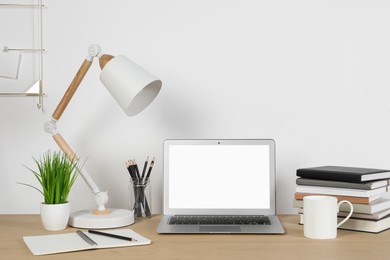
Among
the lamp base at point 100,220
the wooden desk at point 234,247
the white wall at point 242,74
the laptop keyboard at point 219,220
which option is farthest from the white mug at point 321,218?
the lamp base at point 100,220

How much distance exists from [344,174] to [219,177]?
352mm

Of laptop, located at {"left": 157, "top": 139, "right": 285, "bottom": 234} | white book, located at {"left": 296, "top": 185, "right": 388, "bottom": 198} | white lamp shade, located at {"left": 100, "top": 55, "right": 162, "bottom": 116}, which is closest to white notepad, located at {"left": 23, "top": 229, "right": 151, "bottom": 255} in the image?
laptop, located at {"left": 157, "top": 139, "right": 285, "bottom": 234}

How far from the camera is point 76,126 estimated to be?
1.75 metres

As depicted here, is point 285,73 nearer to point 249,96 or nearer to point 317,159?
point 249,96

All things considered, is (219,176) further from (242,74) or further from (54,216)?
(54,216)

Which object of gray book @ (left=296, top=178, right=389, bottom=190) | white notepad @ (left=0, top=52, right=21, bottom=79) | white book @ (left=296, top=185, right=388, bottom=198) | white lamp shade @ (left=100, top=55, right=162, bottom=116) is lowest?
white book @ (left=296, top=185, right=388, bottom=198)

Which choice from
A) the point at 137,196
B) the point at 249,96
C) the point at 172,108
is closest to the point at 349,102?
the point at 249,96

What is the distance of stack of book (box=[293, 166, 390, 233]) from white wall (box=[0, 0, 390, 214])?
8.7 inches

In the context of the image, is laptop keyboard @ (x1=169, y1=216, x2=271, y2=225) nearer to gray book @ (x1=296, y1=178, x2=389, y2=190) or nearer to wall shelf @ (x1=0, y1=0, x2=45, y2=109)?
gray book @ (x1=296, y1=178, x2=389, y2=190)

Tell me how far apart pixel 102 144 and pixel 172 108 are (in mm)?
250

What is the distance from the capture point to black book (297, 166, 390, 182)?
4.74 ft

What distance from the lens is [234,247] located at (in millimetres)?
1295

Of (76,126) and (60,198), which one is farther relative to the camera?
(76,126)

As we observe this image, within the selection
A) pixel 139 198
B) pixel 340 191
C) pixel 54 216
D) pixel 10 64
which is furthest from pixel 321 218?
pixel 10 64
